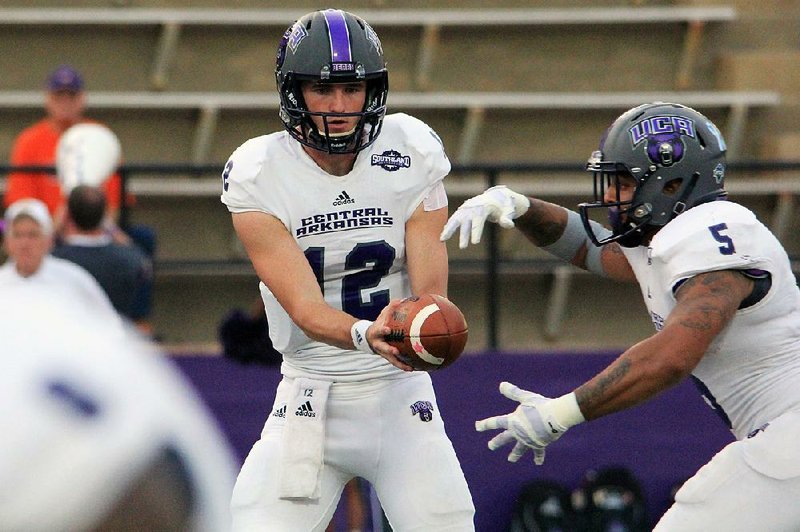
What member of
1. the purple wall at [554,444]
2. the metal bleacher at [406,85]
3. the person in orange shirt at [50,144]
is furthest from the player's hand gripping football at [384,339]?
the metal bleacher at [406,85]

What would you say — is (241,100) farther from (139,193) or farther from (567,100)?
(567,100)

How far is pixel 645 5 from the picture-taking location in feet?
29.5

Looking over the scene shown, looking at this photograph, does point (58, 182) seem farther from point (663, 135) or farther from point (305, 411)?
point (663, 135)

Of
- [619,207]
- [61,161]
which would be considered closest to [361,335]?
[619,207]

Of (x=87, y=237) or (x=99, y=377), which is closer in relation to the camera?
(x=99, y=377)

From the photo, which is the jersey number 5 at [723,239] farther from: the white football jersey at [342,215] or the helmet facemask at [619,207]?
the white football jersey at [342,215]

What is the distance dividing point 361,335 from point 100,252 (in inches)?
139

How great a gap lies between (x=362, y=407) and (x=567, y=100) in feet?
17.2

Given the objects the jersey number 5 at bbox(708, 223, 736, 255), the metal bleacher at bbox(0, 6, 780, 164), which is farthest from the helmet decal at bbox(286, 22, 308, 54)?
the metal bleacher at bbox(0, 6, 780, 164)

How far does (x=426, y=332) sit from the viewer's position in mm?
3080

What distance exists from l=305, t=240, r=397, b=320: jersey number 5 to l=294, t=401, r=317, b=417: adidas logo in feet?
0.86

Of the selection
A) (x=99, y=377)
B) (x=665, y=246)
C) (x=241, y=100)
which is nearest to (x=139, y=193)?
(x=241, y=100)

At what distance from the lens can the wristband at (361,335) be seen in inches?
126

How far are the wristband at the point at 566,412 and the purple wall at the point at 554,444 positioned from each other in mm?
3312
